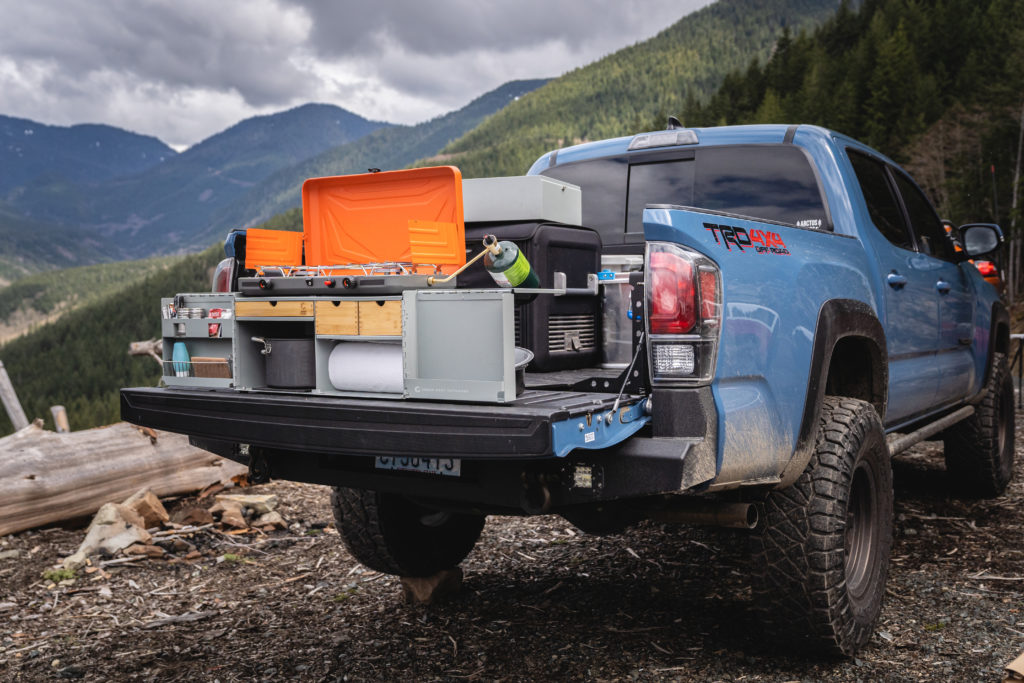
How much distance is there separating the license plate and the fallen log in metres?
3.98

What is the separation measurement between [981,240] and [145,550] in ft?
18.6

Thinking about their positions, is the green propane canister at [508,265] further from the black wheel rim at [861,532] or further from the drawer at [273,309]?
the black wheel rim at [861,532]

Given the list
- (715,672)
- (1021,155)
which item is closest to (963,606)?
(715,672)

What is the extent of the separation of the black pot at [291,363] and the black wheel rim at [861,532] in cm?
A: 221

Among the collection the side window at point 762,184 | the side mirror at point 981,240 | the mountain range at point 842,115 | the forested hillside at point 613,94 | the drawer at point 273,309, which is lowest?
the drawer at point 273,309

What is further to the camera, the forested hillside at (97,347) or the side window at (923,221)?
the forested hillside at (97,347)

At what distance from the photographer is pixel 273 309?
2.88 m

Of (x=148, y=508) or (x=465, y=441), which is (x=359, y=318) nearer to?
(x=465, y=441)

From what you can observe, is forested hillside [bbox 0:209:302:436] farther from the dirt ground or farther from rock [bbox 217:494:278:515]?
the dirt ground

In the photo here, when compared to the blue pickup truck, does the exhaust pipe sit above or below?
below

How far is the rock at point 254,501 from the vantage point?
6234 mm

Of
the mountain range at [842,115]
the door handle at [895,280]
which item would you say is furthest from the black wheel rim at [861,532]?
the mountain range at [842,115]

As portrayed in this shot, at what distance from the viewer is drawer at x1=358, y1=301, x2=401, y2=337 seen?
2604mm

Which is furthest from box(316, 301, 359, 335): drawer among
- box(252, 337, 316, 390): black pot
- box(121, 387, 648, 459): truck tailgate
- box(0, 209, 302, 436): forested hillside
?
box(0, 209, 302, 436): forested hillside
